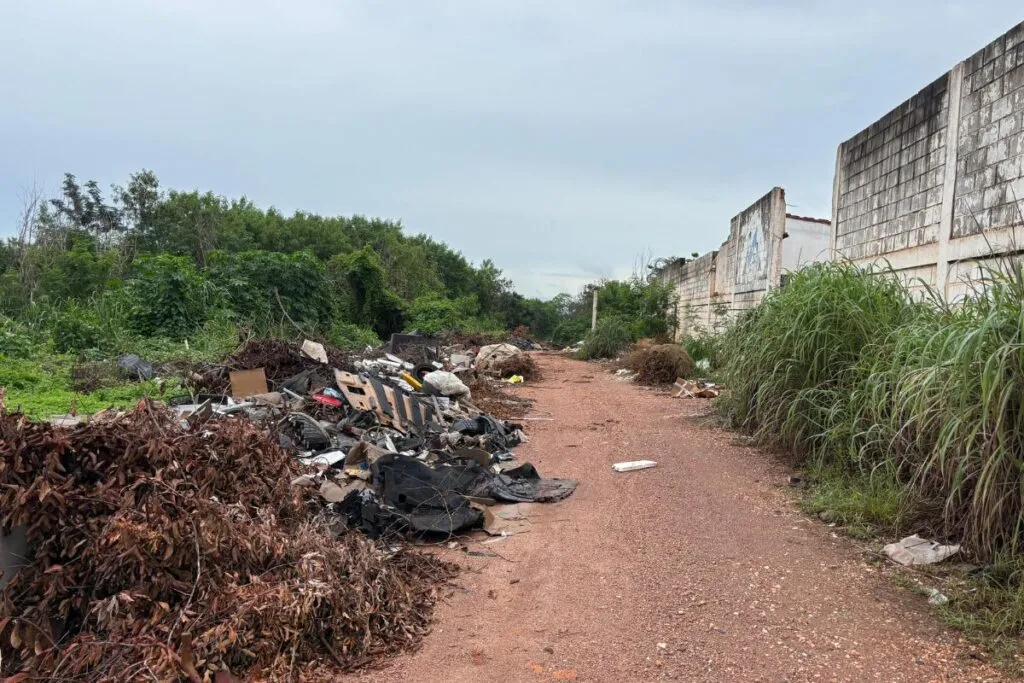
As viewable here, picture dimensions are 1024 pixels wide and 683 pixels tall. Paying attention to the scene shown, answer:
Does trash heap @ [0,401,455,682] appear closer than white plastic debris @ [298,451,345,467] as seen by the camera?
Yes

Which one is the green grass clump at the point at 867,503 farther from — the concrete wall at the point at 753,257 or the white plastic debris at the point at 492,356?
the white plastic debris at the point at 492,356

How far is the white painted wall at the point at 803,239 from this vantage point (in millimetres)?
12625

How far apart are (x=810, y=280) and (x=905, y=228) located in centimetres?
187

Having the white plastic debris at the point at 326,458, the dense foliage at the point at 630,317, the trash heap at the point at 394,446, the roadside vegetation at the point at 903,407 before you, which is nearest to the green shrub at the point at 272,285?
the trash heap at the point at 394,446

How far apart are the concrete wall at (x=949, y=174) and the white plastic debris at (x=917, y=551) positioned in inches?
94.6

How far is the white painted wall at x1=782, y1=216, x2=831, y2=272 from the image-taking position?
41.4 feet

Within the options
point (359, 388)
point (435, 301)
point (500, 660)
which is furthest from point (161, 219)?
point (500, 660)

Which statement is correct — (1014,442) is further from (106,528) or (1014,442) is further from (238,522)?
(106,528)

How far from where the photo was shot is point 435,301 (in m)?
22.9

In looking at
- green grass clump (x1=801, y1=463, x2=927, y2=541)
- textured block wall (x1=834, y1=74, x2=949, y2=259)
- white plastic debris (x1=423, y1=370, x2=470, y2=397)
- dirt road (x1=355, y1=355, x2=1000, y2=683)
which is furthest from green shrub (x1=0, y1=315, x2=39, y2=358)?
textured block wall (x1=834, y1=74, x2=949, y2=259)

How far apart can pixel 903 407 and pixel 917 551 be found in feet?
2.85

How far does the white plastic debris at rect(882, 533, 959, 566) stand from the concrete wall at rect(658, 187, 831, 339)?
6.69m

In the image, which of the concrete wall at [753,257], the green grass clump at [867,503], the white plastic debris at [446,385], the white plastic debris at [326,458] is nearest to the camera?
the green grass clump at [867,503]

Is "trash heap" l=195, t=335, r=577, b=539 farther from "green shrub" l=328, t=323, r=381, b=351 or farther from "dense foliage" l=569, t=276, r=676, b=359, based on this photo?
"dense foliage" l=569, t=276, r=676, b=359
